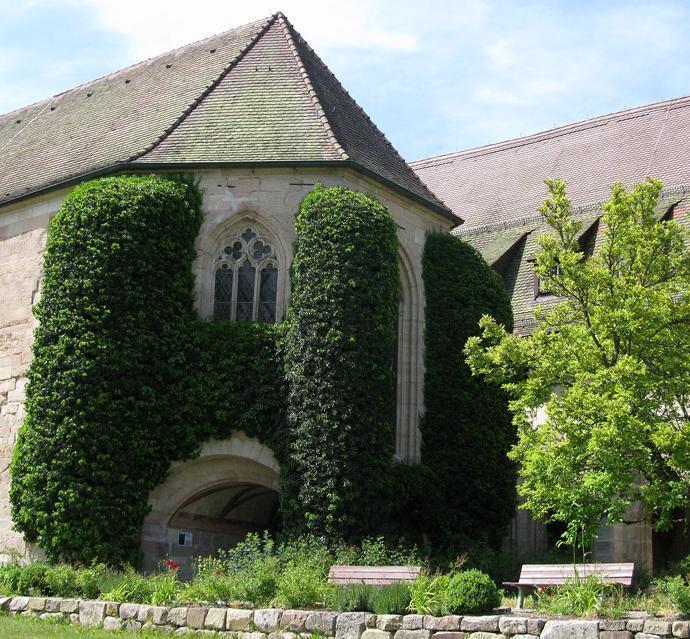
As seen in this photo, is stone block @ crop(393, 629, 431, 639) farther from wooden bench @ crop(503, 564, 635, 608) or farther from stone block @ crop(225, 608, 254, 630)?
stone block @ crop(225, 608, 254, 630)

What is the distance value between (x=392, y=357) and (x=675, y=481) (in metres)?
5.76

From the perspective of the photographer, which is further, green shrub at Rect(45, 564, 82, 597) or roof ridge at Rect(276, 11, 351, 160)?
roof ridge at Rect(276, 11, 351, 160)

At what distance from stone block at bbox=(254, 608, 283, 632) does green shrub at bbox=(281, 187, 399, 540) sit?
457 cm

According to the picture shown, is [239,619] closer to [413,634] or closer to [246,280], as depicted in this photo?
[413,634]

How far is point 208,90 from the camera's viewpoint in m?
22.2

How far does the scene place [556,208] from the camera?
59.7 ft

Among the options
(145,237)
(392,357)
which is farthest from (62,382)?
(392,357)

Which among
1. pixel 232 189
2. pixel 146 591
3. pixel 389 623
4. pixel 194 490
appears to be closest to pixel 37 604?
pixel 146 591

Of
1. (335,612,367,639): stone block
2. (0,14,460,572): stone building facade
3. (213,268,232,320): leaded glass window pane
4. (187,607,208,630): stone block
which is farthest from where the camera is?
(213,268,232,320): leaded glass window pane

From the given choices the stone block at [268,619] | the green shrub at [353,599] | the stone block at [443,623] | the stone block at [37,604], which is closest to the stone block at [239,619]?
the stone block at [268,619]

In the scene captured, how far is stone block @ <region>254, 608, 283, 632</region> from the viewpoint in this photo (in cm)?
1288

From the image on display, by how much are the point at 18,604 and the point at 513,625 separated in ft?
23.9

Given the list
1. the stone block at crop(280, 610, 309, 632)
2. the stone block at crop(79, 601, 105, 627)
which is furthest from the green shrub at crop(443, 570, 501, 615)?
the stone block at crop(79, 601, 105, 627)

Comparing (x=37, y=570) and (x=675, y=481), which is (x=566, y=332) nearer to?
(x=675, y=481)
